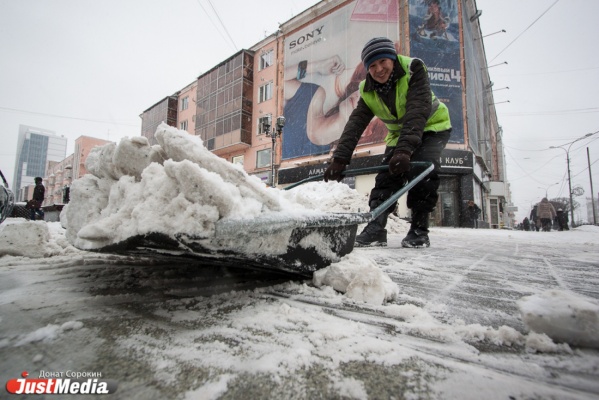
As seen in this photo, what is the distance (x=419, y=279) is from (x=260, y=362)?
101cm

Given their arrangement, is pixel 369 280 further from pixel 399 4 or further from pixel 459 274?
pixel 399 4

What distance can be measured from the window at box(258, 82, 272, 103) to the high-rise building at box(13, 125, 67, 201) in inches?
2468

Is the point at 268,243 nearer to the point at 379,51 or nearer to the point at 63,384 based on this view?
the point at 63,384

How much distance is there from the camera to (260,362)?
0.52m

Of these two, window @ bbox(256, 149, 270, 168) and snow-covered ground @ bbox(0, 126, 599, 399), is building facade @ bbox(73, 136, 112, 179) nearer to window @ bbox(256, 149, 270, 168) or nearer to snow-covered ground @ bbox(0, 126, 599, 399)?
window @ bbox(256, 149, 270, 168)

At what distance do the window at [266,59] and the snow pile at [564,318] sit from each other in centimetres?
1838

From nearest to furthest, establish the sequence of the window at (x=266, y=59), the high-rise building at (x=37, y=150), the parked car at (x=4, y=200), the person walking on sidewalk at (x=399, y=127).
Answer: the person walking on sidewalk at (x=399, y=127) < the parked car at (x=4, y=200) < the window at (x=266, y=59) < the high-rise building at (x=37, y=150)

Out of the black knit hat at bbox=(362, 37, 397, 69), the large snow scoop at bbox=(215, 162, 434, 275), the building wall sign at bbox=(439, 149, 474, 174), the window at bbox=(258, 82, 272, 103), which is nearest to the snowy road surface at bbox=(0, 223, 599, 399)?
the large snow scoop at bbox=(215, 162, 434, 275)

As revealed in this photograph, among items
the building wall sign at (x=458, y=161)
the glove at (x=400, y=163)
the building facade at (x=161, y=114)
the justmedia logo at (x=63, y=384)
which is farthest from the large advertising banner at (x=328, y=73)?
the building facade at (x=161, y=114)

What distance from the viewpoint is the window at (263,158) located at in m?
16.4

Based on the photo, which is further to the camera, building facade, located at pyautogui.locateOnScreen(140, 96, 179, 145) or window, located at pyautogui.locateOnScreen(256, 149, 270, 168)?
building facade, located at pyautogui.locateOnScreen(140, 96, 179, 145)

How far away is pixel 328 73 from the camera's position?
1326 cm

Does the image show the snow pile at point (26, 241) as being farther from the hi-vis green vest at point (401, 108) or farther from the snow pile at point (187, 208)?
the hi-vis green vest at point (401, 108)

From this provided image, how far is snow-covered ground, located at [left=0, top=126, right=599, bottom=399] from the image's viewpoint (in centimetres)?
47
